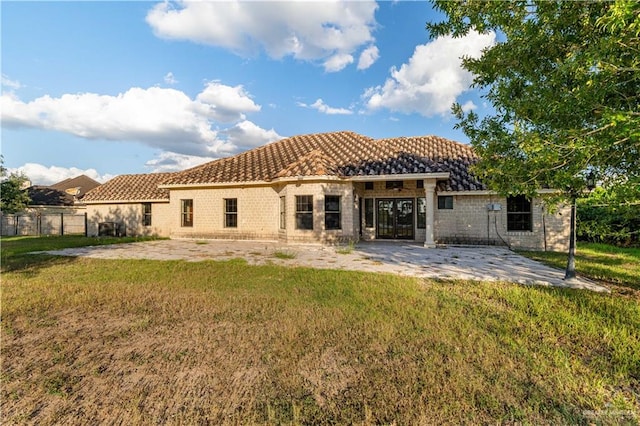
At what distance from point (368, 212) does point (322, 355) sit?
11925 mm

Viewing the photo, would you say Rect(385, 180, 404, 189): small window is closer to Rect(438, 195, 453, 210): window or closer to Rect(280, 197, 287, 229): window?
Rect(438, 195, 453, 210): window

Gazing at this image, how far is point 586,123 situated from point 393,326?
483cm

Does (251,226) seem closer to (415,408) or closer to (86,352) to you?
(86,352)

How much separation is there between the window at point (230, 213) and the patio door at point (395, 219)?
7.52 meters

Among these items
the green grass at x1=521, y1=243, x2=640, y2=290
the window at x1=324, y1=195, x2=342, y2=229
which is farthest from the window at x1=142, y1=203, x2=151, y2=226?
the green grass at x1=521, y1=243, x2=640, y2=290

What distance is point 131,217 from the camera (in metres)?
19.2

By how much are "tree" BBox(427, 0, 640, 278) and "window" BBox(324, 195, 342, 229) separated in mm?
6758

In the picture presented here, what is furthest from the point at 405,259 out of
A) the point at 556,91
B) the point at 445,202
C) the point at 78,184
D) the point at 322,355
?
the point at 78,184

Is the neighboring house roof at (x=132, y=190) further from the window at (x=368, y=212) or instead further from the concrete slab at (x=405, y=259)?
the window at (x=368, y=212)

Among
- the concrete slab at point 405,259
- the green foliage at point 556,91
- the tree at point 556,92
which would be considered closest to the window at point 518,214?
the concrete slab at point 405,259

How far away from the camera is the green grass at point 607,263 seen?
7.01 metres

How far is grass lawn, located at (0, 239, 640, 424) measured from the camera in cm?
262

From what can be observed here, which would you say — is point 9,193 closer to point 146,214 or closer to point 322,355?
point 146,214

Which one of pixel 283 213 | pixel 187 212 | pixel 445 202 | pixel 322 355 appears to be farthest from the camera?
pixel 187 212
